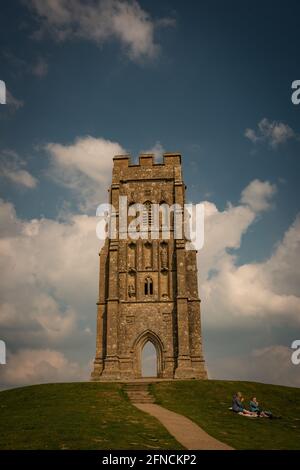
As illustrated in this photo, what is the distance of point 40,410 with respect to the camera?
22234 millimetres

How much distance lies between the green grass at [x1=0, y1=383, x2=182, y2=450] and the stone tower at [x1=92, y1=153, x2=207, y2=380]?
8343 millimetres

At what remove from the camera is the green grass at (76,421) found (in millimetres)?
13664

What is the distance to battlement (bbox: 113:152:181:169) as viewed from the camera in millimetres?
46000

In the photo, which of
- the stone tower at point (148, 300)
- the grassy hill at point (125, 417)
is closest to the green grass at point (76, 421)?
the grassy hill at point (125, 417)

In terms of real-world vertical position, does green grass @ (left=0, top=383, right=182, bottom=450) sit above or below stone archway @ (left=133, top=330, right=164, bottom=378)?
below

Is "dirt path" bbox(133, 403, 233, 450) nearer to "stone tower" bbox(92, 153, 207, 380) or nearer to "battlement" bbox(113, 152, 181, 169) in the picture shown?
"stone tower" bbox(92, 153, 207, 380)

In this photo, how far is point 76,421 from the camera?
1792 centimetres

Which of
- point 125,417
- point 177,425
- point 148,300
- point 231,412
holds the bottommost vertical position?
point 177,425

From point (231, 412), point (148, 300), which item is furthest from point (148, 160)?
point (231, 412)

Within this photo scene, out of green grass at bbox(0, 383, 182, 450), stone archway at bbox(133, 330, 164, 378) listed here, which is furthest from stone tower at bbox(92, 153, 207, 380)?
green grass at bbox(0, 383, 182, 450)

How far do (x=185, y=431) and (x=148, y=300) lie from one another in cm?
2394

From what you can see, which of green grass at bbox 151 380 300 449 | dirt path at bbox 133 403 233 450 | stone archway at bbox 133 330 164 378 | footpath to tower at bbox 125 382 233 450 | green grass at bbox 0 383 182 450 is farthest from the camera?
stone archway at bbox 133 330 164 378

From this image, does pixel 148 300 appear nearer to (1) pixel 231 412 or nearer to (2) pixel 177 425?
(1) pixel 231 412
